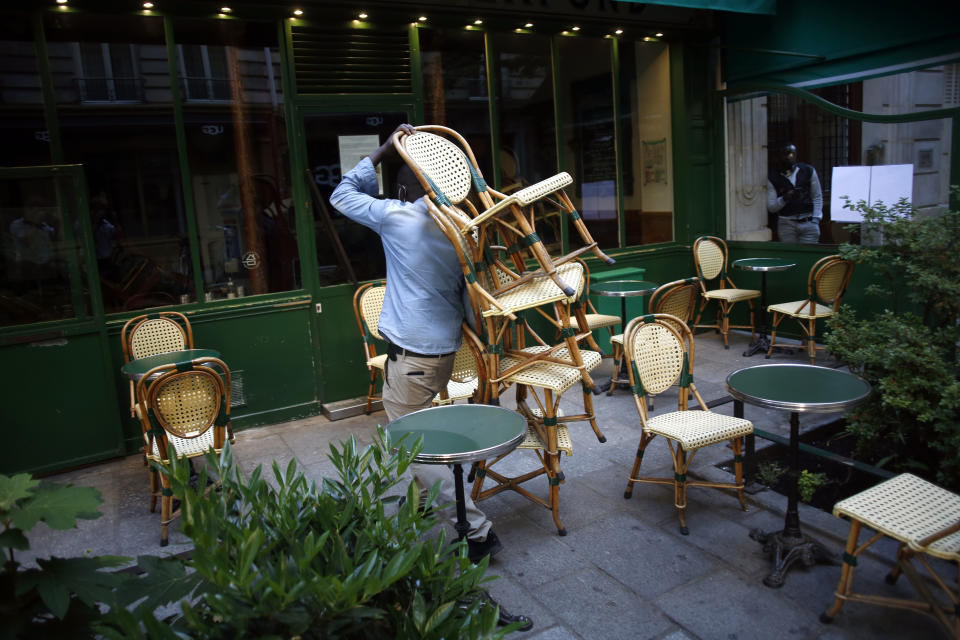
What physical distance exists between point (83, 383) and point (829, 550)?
520 cm

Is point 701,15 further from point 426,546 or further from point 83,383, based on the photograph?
point 426,546

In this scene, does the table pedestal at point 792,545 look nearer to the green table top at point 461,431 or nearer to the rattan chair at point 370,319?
the green table top at point 461,431

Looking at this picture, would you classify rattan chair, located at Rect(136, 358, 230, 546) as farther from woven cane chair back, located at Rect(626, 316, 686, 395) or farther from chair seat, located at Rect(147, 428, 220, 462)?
woven cane chair back, located at Rect(626, 316, 686, 395)

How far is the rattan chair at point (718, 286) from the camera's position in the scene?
802cm

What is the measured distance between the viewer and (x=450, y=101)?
6922 millimetres

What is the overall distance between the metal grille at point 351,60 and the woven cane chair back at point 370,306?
1.80 meters

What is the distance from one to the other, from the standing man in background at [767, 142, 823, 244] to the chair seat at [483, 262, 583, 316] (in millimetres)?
5423

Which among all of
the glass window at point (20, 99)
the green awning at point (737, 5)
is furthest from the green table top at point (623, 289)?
the glass window at point (20, 99)

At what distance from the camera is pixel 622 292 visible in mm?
6559

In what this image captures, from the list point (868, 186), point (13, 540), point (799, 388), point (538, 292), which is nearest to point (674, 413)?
point (799, 388)

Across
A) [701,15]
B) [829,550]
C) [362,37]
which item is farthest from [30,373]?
[701,15]

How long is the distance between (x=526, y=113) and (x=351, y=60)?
200 centimetres

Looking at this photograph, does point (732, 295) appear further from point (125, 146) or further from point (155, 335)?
point (125, 146)

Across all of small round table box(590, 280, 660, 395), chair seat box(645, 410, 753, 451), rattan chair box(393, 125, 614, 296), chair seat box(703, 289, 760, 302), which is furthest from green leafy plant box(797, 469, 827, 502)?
chair seat box(703, 289, 760, 302)
